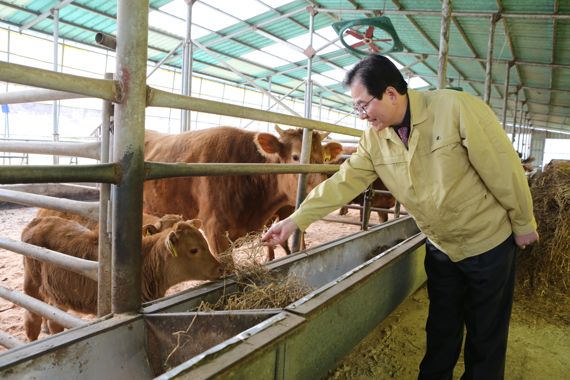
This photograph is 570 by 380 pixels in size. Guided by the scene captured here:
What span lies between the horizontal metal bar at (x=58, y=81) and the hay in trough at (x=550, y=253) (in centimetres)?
422

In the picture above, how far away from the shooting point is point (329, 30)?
16.2 metres

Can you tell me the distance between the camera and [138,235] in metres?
1.80

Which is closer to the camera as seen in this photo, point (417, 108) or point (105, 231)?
point (105, 231)

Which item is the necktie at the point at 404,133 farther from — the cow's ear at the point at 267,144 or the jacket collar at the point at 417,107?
the cow's ear at the point at 267,144

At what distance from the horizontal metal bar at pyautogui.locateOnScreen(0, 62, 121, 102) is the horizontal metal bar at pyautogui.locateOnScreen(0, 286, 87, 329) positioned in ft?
3.27

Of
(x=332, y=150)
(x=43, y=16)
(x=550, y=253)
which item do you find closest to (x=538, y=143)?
(x=43, y=16)

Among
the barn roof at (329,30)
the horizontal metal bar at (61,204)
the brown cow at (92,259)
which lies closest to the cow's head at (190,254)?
the brown cow at (92,259)

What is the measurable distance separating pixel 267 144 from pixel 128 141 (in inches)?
109

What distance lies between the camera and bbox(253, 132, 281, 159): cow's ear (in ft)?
14.2

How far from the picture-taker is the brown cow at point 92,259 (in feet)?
8.91

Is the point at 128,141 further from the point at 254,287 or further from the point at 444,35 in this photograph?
the point at 444,35

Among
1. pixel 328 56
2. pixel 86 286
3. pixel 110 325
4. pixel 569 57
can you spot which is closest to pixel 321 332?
pixel 110 325

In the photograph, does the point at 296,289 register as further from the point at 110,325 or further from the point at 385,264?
the point at 110,325

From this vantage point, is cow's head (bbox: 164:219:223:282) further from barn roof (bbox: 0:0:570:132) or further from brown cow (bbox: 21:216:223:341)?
barn roof (bbox: 0:0:570:132)
